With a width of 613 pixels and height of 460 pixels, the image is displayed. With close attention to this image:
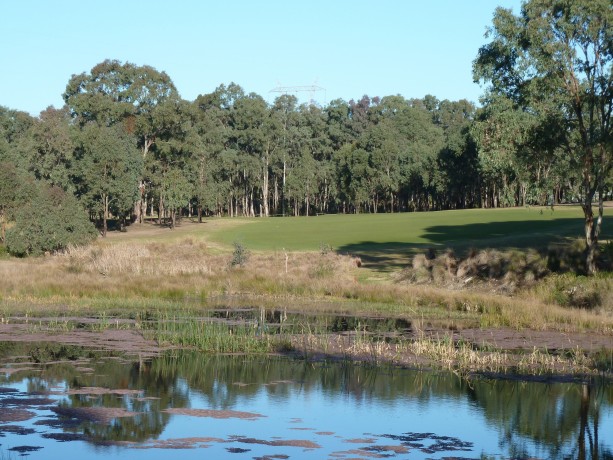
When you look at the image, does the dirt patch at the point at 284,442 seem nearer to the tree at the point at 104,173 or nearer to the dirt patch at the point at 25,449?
the dirt patch at the point at 25,449

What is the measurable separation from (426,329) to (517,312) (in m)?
3.95

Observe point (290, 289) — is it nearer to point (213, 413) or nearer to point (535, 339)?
point (535, 339)

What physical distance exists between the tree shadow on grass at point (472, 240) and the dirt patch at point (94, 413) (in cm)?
3274

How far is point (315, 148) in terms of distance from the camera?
17712cm

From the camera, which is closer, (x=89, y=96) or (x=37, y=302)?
(x=37, y=302)

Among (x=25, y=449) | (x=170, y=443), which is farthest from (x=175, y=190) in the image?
(x=25, y=449)

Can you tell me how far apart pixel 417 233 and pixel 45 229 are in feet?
110

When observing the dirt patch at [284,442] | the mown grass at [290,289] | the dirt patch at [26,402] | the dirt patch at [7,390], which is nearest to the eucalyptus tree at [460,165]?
the mown grass at [290,289]

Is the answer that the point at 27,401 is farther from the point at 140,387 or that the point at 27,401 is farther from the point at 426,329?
the point at 426,329

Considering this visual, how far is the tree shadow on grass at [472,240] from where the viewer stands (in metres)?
55.3

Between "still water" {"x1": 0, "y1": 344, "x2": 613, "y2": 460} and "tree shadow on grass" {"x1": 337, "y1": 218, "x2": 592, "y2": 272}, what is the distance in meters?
26.7

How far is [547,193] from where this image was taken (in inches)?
1708

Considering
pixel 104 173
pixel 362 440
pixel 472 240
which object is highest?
pixel 104 173

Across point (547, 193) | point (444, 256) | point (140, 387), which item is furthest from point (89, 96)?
point (140, 387)
